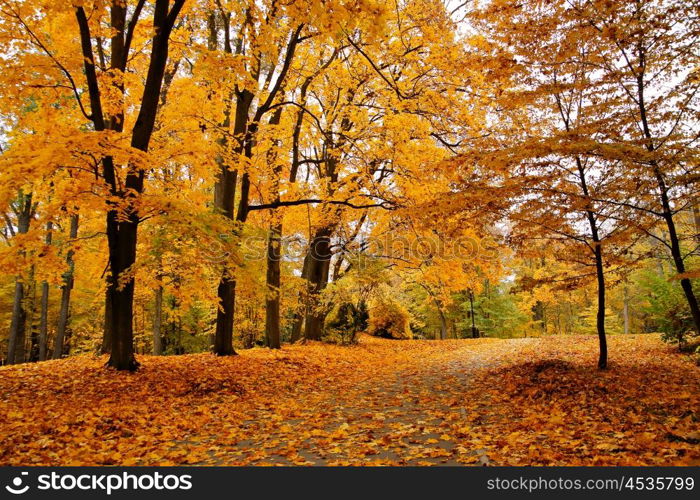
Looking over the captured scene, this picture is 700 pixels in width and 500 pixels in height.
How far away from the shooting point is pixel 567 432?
460 cm

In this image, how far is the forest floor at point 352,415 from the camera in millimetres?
4246

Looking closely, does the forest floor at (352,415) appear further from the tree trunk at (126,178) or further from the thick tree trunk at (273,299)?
the thick tree trunk at (273,299)

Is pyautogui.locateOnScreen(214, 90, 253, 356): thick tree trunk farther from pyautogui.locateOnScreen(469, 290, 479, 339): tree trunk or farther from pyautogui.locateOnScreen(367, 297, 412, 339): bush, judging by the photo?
pyautogui.locateOnScreen(469, 290, 479, 339): tree trunk

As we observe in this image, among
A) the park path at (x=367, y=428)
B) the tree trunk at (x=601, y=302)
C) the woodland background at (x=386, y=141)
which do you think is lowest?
the park path at (x=367, y=428)

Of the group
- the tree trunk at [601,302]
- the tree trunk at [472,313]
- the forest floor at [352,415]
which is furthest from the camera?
the tree trunk at [472,313]

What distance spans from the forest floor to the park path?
22 millimetres

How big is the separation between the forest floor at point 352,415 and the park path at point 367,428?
0.07ft

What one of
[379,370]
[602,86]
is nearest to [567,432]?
[602,86]

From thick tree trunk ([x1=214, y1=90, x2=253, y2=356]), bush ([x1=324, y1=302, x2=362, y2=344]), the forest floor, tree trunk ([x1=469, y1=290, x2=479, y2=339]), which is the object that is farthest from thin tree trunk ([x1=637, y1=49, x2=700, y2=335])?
tree trunk ([x1=469, y1=290, x2=479, y2=339])

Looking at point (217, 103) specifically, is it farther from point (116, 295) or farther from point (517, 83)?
point (517, 83)

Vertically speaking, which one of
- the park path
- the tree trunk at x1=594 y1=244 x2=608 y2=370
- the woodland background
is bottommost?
the park path

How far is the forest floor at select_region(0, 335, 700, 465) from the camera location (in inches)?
167

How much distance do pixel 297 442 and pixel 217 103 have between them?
9.12 m

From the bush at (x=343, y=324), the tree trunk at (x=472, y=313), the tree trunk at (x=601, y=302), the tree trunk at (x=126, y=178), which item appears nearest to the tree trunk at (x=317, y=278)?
the bush at (x=343, y=324)
